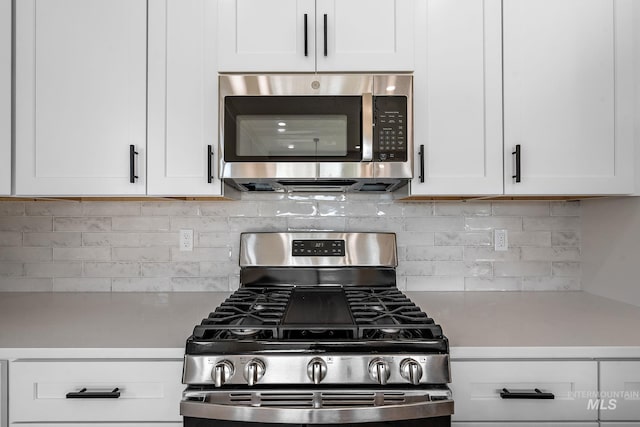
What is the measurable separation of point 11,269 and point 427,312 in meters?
1.87

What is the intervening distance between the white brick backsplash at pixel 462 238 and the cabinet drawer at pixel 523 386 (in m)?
0.79

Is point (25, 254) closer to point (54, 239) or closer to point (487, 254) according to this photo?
point (54, 239)

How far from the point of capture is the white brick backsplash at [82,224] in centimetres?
187

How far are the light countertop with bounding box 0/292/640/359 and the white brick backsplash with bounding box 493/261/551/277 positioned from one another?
0.10 meters

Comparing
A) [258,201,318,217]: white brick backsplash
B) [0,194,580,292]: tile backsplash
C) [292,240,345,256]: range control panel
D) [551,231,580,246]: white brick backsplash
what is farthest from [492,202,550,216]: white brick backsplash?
[258,201,318,217]: white brick backsplash

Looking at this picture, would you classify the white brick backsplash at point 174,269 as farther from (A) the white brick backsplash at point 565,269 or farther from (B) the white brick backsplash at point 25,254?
(A) the white brick backsplash at point 565,269

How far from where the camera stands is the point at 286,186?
1723 mm

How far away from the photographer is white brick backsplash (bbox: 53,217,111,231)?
6.14 feet

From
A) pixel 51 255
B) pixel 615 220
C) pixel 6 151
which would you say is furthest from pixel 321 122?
pixel 51 255

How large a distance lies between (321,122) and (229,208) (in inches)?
26.0

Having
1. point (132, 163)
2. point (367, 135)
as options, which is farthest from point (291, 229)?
point (132, 163)

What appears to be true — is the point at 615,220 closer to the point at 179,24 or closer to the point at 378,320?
the point at 378,320

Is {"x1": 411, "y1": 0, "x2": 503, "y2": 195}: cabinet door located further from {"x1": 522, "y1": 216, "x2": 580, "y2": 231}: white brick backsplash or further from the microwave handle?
{"x1": 522, "y1": 216, "x2": 580, "y2": 231}: white brick backsplash

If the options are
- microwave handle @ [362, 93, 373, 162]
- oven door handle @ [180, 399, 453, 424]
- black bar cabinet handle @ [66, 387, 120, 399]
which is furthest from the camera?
microwave handle @ [362, 93, 373, 162]
